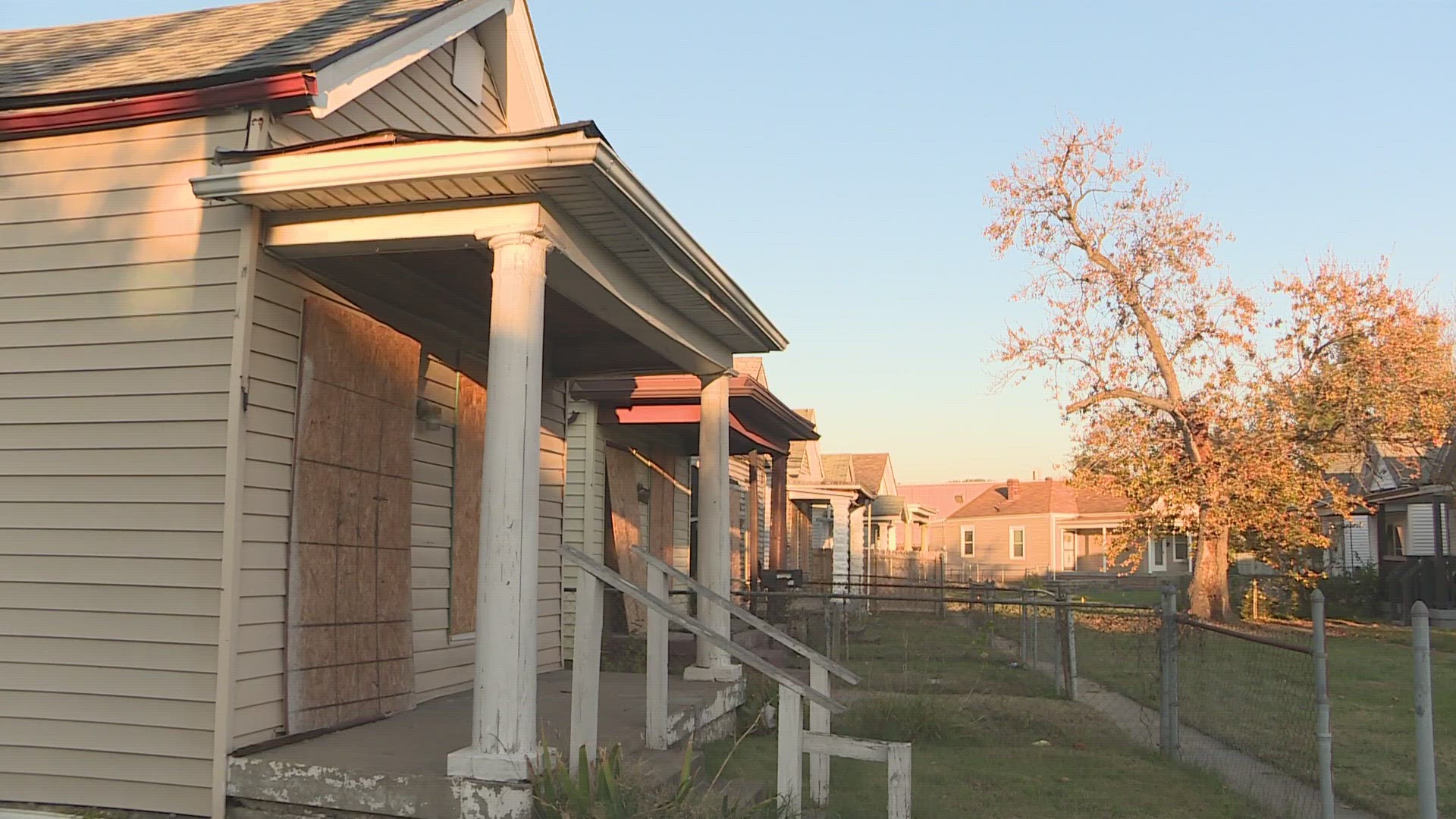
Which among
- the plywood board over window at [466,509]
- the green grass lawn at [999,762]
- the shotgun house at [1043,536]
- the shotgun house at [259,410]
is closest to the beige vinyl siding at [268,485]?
the shotgun house at [259,410]

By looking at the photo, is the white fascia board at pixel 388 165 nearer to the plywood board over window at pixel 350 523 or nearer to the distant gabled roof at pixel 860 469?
the plywood board over window at pixel 350 523

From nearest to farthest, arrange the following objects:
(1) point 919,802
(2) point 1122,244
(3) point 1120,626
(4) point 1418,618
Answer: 1. (4) point 1418,618
2. (1) point 919,802
3. (3) point 1120,626
4. (2) point 1122,244

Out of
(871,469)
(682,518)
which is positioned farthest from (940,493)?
(682,518)

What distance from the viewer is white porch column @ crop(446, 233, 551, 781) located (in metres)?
5.26

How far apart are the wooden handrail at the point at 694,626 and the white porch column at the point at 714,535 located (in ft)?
9.79

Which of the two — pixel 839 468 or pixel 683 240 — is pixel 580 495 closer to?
pixel 683 240

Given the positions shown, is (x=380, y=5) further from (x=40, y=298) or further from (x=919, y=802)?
(x=919, y=802)

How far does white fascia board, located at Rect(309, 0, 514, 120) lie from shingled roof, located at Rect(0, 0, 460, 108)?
2.9 inches

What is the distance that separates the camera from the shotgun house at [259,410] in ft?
17.9

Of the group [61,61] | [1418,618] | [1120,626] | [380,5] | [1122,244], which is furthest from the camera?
[1122,244]

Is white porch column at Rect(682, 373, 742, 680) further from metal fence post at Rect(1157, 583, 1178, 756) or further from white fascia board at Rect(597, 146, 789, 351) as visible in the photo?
metal fence post at Rect(1157, 583, 1178, 756)

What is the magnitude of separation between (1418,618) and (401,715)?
5.57 meters

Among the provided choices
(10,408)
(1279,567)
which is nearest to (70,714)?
(10,408)

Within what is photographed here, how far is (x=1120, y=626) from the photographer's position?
19.5 metres
